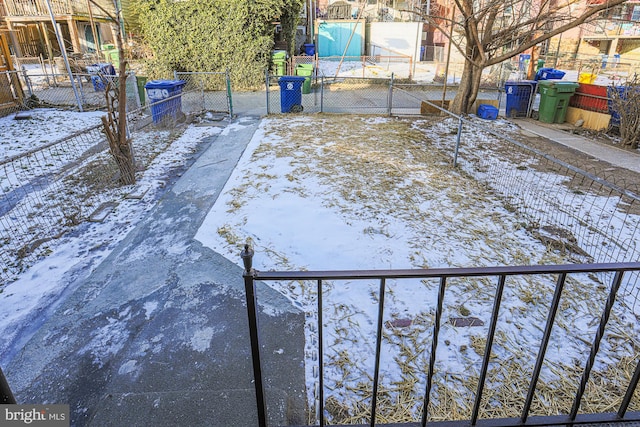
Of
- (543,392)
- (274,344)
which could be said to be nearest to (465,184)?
(543,392)

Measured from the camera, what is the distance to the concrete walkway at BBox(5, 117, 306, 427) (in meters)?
2.19

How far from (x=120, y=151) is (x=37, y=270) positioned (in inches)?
98.7

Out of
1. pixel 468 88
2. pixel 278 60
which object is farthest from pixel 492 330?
pixel 278 60

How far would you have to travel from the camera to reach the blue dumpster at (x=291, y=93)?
10.9 meters

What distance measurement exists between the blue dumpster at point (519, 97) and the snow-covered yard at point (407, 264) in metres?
5.96

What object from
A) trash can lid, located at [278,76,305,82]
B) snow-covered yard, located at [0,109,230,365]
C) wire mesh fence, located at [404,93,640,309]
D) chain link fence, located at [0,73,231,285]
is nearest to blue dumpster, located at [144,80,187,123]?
chain link fence, located at [0,73,231,285]

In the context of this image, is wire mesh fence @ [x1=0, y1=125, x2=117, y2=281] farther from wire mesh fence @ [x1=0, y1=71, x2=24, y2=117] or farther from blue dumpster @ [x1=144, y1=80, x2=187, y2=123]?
wire mesh fence @ [x1=0, y1=71, x2=24, y2=117]

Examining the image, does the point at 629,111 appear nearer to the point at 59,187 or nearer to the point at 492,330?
the point at 492,330

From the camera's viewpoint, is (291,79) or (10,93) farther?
(10,93)

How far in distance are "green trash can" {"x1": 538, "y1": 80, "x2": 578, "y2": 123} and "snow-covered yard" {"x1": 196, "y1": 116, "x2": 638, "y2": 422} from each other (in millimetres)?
5780

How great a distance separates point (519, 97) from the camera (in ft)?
37.6

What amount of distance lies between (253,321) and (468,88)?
1090 cm

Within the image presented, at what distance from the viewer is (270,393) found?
2299 mm

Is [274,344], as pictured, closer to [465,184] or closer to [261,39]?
[465,184]
